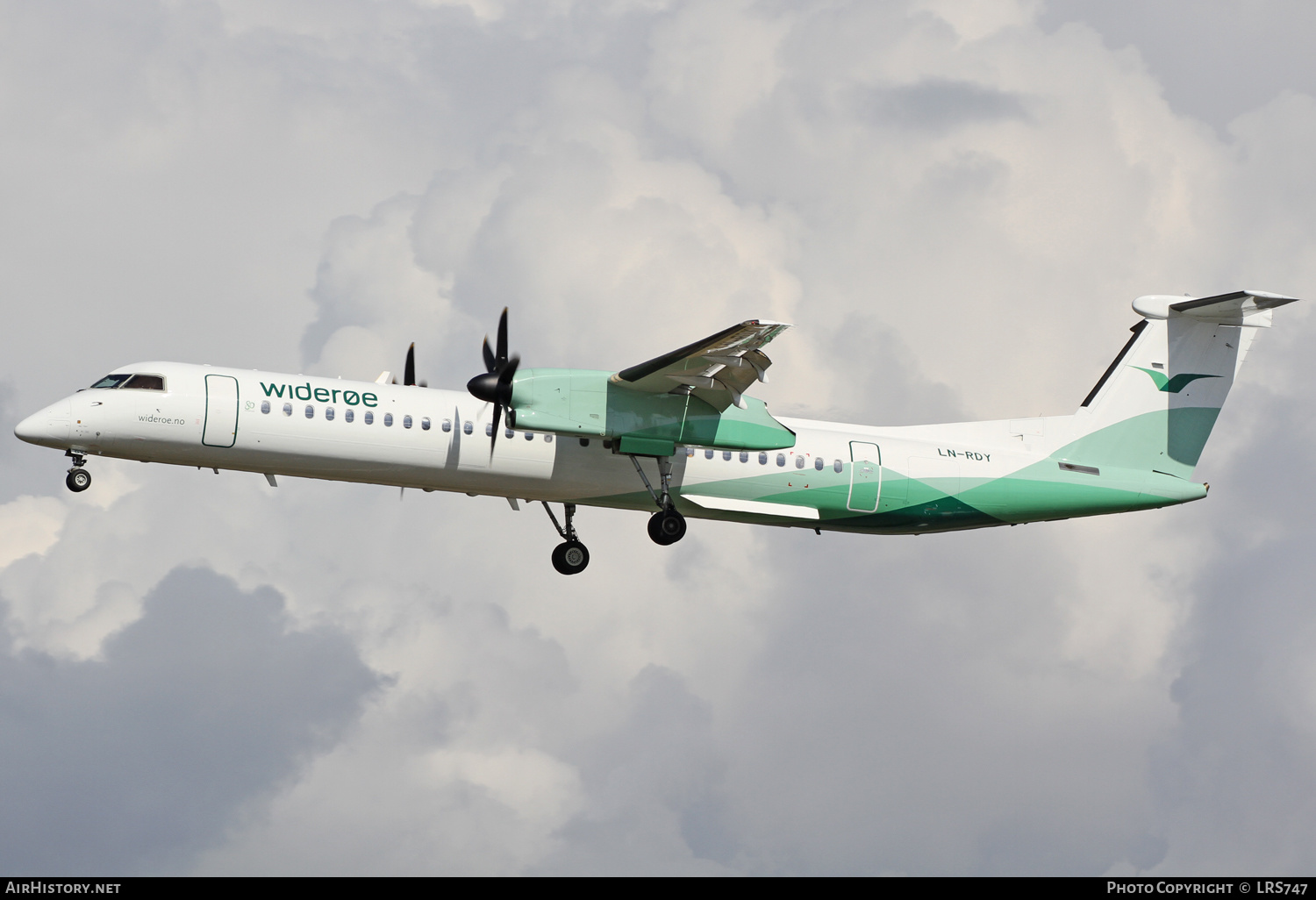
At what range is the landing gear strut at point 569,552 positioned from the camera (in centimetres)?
2802

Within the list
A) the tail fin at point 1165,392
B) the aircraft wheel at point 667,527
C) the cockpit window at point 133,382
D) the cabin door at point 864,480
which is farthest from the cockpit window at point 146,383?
the tail fin at point 1165,392

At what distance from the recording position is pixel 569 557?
1104 inches

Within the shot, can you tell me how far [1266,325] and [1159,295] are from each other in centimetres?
207

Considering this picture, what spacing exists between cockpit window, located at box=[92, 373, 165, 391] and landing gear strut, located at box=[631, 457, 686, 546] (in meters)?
8.05

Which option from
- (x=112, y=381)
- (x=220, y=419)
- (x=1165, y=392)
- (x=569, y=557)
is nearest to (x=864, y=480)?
(x=569, y=557)

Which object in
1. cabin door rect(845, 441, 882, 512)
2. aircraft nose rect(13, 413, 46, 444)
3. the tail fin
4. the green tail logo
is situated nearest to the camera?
aircraft nose rect(13, 413, 46, 444)

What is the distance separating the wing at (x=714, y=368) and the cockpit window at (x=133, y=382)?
295 inches

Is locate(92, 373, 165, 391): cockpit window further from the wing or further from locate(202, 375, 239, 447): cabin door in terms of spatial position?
the wing

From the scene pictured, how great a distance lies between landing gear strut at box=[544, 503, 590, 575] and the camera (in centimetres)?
2802

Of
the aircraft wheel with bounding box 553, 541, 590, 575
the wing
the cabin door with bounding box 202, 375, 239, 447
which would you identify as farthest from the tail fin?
the cabin door with bounding box 202, 375, 239, 447

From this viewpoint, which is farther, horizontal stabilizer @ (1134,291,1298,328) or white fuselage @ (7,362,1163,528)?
horizontal stabilizer @ (1134,291,1298,328)

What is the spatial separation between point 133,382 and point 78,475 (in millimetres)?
1823

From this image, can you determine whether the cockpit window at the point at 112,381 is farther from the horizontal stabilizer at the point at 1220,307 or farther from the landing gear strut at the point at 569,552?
the horizontal stabilizer at the point at 1220,307
